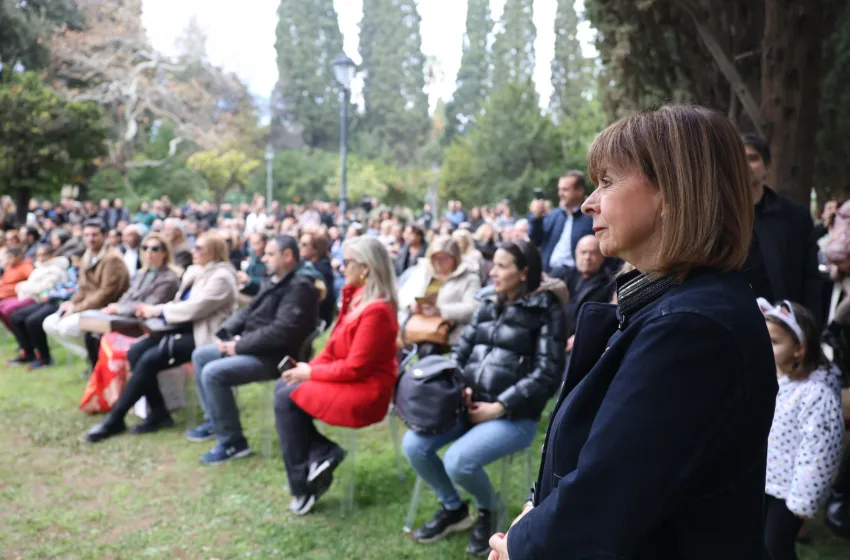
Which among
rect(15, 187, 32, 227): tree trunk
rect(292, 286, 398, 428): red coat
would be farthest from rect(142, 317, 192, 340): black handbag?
rect(15, 187, 32, 227): tree trunk

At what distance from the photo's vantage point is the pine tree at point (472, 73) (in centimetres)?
5103

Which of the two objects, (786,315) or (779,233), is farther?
(779,233)

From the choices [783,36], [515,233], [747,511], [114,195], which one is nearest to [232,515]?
[747,511]

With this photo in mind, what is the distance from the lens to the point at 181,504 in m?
4.23

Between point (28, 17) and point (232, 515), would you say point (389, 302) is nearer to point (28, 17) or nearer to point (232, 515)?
point (232, 515)

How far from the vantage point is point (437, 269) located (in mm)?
5727

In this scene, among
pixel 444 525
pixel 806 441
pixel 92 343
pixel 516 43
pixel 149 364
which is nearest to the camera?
pixel 806 441

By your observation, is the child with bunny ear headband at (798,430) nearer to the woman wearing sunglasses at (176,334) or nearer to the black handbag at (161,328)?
the woman wearing sunglasses at (176,334)

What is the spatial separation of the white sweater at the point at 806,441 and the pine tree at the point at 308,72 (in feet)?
158

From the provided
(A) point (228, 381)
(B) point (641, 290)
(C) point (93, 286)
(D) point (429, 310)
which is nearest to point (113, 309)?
(C) point (93, 286)

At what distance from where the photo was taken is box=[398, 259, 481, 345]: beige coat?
5.25 meters

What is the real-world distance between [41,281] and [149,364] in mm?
3300

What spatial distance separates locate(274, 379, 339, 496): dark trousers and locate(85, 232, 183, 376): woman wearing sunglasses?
2451 millimetres

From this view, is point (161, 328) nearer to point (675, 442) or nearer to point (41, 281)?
point (41, 281)
